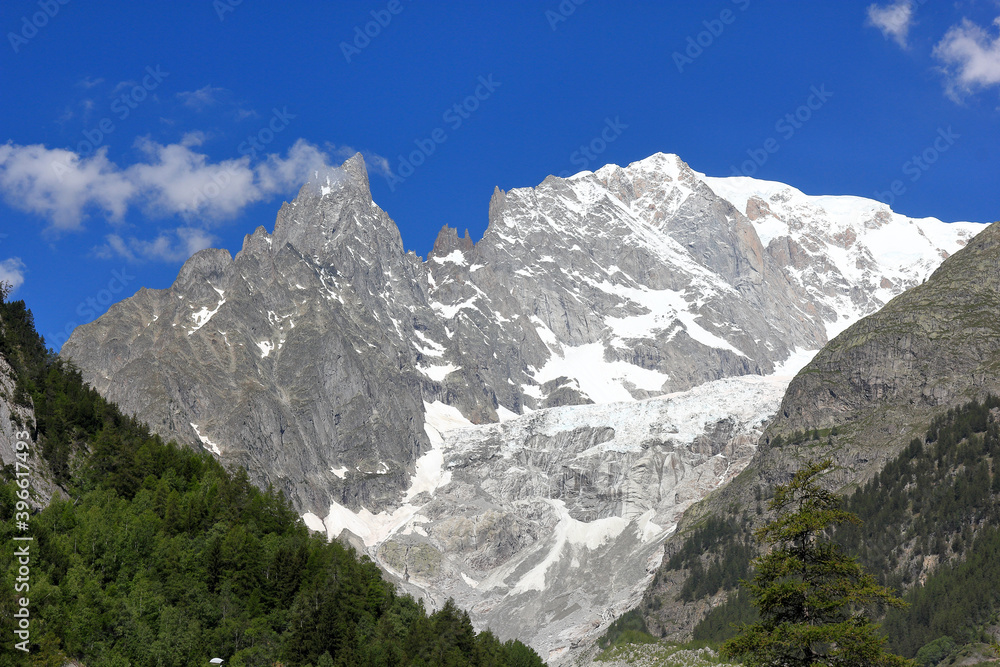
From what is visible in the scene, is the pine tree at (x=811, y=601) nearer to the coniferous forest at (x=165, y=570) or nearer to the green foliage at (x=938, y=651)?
the coniferous forest at (x=165, y=570)

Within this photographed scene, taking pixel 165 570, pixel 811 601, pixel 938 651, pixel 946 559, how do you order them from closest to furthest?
pixel 811 601, pixel 165 570, pixel 938 651, pixel 946 559

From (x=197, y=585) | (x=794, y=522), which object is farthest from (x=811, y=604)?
(x=197, y=585)

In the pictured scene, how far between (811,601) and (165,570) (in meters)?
67.7

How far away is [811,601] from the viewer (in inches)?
1267

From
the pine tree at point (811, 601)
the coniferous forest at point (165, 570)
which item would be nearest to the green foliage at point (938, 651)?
the coniferous forest at point (165, 570)

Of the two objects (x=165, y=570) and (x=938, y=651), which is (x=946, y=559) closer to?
(x=938, y=651)

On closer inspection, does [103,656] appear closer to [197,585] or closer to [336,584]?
[197,585]

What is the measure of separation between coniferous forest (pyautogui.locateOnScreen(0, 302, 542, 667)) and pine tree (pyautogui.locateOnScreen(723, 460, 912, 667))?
44743 mm

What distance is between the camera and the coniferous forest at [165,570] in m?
69.7

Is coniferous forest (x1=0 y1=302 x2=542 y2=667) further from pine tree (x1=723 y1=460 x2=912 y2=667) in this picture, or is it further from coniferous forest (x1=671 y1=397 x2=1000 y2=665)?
coniferous forest (x1=671 y1=397 x2=1000 y2=665)

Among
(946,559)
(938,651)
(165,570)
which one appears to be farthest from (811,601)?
(946,559)

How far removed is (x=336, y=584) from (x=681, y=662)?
10577 centimetres

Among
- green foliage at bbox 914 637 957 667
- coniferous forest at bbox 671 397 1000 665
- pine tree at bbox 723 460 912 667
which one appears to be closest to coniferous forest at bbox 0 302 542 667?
pine tree at bbox 723 460 912 667

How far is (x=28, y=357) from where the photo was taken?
112875 millimetres
